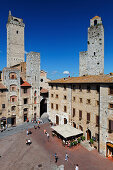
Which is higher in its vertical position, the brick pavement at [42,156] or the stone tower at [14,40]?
the stone tower at [14,40]

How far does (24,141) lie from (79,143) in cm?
1340

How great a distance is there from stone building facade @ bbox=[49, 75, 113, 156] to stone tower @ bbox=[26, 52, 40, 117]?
6519 millimetres

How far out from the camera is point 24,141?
92.9 ft

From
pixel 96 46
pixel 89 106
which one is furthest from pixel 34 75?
pixel 96 46

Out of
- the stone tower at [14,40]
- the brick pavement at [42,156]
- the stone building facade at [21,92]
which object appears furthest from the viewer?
the stone tower at [14,40]

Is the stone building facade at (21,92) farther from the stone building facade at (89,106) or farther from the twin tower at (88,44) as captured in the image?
the twin tower at (88,44)

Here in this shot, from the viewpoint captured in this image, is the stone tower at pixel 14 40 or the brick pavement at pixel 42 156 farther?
the stone tower at pixel 14 40

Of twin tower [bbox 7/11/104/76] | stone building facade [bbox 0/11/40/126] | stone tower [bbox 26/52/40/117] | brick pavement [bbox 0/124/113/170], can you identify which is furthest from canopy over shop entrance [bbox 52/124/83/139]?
twin tower [bbox 7/11/104/76]

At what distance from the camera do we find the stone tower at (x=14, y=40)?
57719 millimetres

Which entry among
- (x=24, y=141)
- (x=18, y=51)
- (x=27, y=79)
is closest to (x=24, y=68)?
(x=27, y=79)

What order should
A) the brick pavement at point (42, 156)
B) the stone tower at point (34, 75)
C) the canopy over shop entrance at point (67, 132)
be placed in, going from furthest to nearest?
1. the stone tower at point (34, 75)
2. the canopy over shop entrance at point (67, 132)
3. the brick pavement at point (42, 156)

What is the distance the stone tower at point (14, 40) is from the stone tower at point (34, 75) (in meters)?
21.4

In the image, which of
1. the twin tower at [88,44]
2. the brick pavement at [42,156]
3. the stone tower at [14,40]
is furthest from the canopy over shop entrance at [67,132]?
the stone tower at [14,40]

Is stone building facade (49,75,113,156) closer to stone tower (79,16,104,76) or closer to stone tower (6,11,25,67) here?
stone tower (79,16,104,76)
